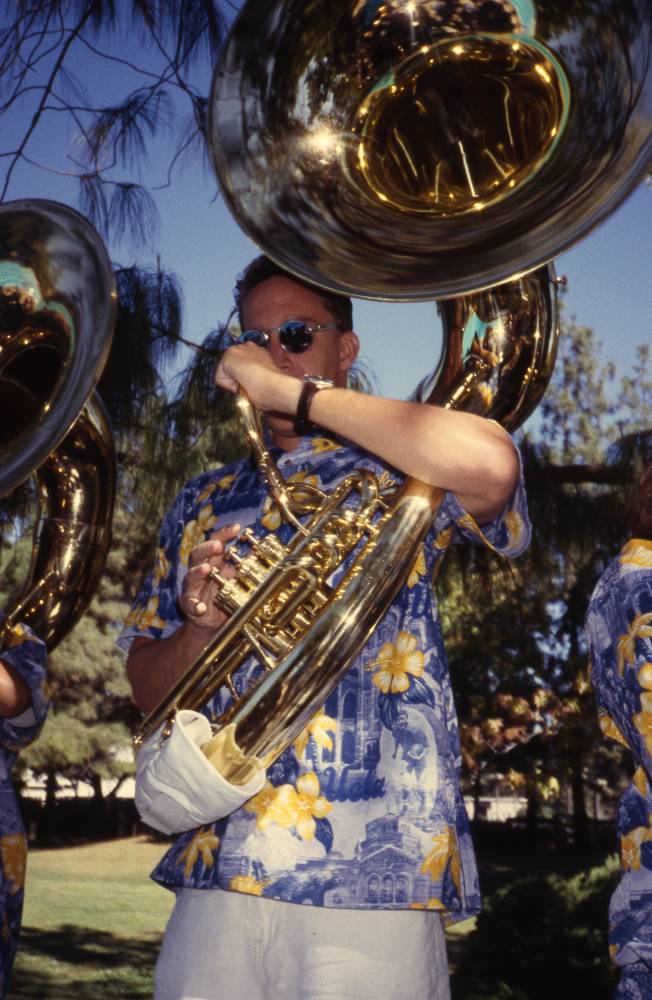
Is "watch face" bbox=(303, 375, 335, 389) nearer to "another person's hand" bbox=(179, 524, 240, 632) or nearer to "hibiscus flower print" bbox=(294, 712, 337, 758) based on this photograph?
"another person's hand" bbox=(179, 524, 240, 632)

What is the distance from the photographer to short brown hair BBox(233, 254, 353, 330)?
186 centimetres

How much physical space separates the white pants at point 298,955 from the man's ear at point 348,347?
909mm

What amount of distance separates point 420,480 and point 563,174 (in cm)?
52

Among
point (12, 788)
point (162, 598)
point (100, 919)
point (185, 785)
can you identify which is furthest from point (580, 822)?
point (185, 785)

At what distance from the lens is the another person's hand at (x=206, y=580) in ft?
5.27

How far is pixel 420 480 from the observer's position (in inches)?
62.9

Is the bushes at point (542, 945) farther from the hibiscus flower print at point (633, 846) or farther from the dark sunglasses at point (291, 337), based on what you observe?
the dark sunglasses at point (291, 337)

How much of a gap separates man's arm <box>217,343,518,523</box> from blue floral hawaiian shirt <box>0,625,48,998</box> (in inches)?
33.1

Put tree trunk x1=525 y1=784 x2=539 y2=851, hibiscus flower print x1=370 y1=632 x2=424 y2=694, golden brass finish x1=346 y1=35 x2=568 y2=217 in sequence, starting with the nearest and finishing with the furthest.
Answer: hibiscus flower print x1=370 y1=632 x2=424 y2=694
golden brass finish x1=346 y1=35 x2=568 y2=217
tree trunk x1=525 y1=784 x2=539 y2=851

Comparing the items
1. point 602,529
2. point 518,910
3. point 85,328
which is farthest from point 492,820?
point 85,328

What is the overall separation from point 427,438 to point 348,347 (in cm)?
40

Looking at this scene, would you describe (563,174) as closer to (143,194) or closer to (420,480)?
(420,480)

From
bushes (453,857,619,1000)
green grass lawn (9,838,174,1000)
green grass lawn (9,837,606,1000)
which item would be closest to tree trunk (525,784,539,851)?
green grass lawn (9,837,606,1000)

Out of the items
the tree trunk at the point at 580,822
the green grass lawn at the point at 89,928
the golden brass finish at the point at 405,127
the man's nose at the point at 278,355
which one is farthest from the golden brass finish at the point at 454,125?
the tree trunk at the point at 580,822
